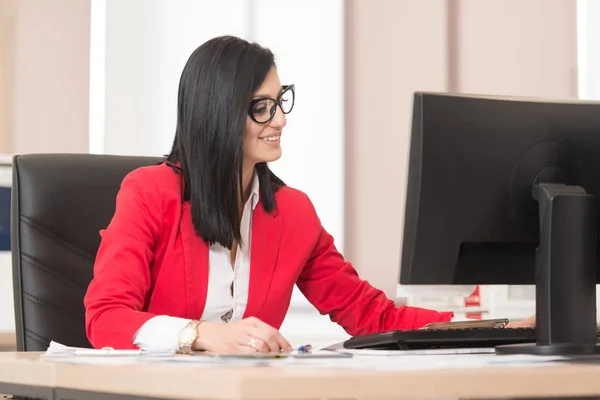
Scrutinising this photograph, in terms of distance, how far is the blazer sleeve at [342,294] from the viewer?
1.85 metres

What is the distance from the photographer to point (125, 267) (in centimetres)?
155

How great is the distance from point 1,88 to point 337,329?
1.33 metres

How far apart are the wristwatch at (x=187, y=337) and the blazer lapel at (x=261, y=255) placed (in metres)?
0.42

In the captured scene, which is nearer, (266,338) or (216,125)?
(266,338)

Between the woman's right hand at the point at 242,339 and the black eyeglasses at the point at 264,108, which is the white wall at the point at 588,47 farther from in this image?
→ the woman's right hand at the point at 242,339

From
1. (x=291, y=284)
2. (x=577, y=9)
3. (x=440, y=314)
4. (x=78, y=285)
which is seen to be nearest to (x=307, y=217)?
(x=291, y=284)

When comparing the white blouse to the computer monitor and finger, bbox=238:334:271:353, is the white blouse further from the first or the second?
the computer monitor

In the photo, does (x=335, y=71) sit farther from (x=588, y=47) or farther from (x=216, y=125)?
(x=216, y=125)

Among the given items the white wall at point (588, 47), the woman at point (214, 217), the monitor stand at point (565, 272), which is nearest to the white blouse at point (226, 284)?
the woman at point (214, 217)

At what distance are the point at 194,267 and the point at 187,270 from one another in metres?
0.02

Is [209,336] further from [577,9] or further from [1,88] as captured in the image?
[577,9]

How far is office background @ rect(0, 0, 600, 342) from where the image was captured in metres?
2.94

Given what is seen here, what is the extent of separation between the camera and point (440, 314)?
173cm

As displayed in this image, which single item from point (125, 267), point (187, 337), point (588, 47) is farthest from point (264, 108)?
point (588, 47)
